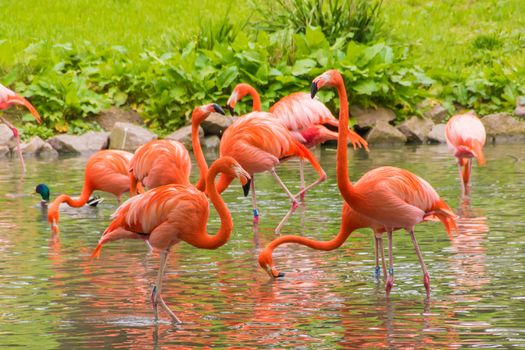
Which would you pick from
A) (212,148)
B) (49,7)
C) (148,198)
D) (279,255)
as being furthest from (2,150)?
(148,198)

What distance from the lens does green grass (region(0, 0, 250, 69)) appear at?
20922 mm

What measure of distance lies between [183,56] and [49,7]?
647cm

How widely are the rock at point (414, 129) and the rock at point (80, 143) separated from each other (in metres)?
4.71

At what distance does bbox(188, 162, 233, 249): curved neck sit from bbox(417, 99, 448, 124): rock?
39.3 ft

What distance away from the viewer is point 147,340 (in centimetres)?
637

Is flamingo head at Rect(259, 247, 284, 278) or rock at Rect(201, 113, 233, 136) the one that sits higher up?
rock at Rect(201, 113, 233, 136)

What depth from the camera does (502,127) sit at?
18.1 m

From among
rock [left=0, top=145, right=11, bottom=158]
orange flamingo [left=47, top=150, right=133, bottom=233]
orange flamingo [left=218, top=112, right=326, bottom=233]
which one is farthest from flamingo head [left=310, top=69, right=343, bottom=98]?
rock [left=0, top=145, right=11, bottom=158]

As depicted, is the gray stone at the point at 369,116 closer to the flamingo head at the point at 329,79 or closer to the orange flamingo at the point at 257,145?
the orange flamingo at the point at 257,145

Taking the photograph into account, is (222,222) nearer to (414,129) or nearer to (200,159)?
(200,159)

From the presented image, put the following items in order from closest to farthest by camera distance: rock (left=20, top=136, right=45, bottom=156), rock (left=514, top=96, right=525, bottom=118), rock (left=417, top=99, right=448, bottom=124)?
rock (left=20, top=136, right=45, bottom=156)
rock (left=514, top=96, right=525, bottom=118)
rock (left=417, top=99, right=448, bottom=124)

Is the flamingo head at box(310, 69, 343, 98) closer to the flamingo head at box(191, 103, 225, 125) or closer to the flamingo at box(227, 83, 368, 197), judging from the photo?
the flamingo head at box(191, 103, 225, 125)

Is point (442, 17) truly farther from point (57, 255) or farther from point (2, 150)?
point (57, 255)

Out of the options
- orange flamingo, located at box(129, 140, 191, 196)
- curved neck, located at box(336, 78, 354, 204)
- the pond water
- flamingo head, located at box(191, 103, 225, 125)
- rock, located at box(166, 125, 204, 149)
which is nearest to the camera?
the pond water
